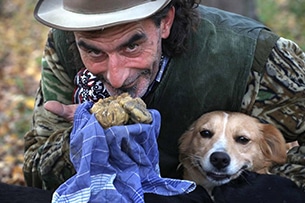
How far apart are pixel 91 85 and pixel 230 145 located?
31.8 inches

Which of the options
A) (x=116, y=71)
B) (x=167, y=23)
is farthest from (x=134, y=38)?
(x=167, y=23)

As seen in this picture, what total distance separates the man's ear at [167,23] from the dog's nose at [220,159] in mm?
672

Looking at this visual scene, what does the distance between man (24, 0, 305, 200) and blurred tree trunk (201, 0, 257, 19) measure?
3.15m

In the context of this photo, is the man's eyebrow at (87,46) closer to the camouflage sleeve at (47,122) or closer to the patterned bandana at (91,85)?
the patterned bandana at (91,85)

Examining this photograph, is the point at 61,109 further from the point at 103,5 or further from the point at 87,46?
the point at 103,5

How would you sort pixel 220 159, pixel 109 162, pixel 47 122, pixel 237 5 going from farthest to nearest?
pixel 237 5
pixel 47 122
pixel 220 159
pixel 109 162

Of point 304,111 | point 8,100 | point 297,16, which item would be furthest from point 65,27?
point 297,16

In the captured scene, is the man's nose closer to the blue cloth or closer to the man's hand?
the blue cloth

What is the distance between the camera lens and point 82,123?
114 inches

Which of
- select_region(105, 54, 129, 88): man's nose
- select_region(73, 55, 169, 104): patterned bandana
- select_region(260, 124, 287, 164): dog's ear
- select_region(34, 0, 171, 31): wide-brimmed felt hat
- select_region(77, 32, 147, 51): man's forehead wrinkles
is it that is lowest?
select_region(260, 124, 287, 164): dog's ear

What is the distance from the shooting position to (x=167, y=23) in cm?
349

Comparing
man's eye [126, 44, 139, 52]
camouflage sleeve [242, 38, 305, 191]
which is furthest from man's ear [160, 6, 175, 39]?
camouflage sleeve [242, 38, 305, 191]

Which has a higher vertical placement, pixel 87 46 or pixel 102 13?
Result: pixel 102 13

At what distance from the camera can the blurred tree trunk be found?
699 centimetres
